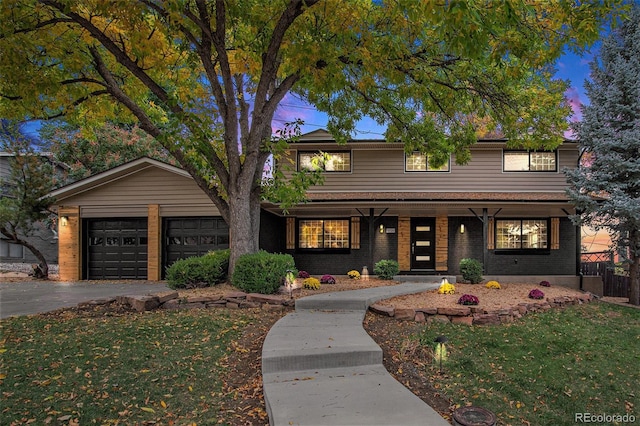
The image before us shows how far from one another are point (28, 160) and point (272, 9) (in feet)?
37.3

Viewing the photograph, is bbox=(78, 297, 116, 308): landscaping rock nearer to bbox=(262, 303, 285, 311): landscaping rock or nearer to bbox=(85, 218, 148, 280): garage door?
bbox=(262, 303, 285, 311): landscaping rock

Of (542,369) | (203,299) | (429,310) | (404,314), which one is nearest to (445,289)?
(429,310)

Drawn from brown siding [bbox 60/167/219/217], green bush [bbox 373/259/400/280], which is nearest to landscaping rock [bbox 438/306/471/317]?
green bush [bbox 373/259/400/280]

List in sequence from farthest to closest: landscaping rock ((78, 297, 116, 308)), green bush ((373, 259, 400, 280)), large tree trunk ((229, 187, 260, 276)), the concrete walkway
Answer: green bush ((373, 259, 400, 280)), large tree trunk ((229, 187, 260, 276)), landscaping rock ((78, 297, 116, 308)), the concrete walkway

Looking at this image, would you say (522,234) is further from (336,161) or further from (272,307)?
(272,307)

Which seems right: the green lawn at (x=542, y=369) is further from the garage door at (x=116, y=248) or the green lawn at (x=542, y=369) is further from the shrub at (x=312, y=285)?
the garage door at (x=116, y=248)

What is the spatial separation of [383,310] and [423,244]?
7942mm

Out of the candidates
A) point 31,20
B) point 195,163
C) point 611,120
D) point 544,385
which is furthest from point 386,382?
point 611,120

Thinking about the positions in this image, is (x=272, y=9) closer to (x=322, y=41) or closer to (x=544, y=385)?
(x=322, y=41)

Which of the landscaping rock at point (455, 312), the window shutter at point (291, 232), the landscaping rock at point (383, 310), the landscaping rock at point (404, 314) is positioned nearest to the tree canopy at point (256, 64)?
the landscaping rock at point (383, 310)

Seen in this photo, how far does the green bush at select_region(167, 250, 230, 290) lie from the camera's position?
7918 mm

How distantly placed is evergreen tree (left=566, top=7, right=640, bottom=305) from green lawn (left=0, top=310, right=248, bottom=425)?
37.5 feet

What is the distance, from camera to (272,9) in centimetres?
741

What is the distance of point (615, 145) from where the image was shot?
35.3 feet
